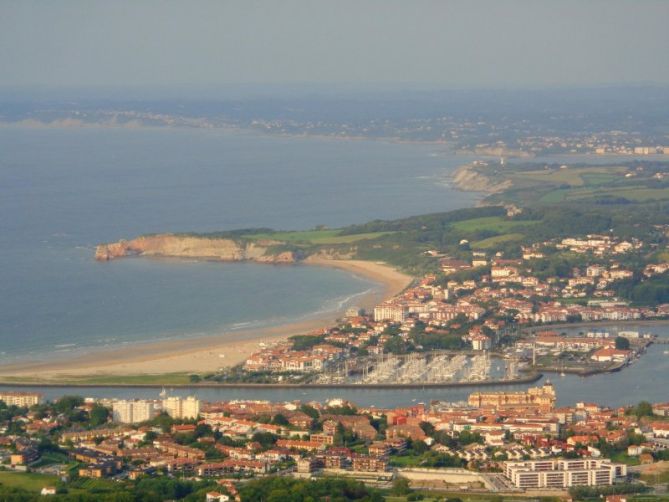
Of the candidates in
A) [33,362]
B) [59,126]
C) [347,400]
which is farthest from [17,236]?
[59,126]

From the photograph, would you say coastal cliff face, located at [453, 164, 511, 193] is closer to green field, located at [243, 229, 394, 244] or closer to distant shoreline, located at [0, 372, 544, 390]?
green field, located at [243, 229, 394, 244]

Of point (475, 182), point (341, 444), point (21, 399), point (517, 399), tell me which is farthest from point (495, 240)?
point (341, 444)

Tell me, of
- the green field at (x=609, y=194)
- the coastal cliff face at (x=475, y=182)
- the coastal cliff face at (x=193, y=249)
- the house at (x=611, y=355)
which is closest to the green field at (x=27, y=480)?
the house at (x=611, y=355)

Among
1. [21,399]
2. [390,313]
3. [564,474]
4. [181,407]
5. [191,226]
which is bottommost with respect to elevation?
[191,226]

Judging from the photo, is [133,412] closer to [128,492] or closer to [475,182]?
[128,492]

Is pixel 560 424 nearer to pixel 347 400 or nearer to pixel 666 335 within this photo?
pixel 347 400

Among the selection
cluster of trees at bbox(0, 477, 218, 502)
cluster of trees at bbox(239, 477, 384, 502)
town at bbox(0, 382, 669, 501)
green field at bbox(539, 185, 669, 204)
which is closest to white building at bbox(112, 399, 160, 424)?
town at bbox(0, 382, 669, 501)

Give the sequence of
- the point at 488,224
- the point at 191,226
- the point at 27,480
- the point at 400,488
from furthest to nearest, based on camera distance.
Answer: the point at 191,226, the point at 488,224, the point at 27,480, the point at 400,488
